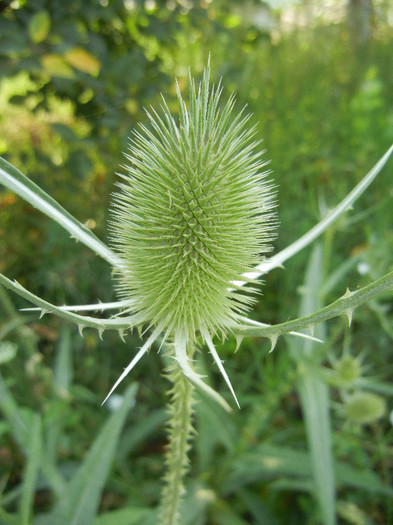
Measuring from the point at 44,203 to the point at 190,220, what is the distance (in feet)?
0.96

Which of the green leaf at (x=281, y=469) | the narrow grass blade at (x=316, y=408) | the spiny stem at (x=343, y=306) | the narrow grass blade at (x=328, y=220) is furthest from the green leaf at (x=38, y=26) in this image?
the green leaf at (x=281, y=469)

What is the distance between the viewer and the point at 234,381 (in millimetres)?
2178

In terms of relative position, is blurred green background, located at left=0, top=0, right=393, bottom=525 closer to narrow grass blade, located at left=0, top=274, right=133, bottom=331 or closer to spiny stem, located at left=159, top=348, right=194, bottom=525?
spiny stem, located at left=159, top=348, right=194, bottom=525

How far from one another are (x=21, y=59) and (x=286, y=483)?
1.79 metres

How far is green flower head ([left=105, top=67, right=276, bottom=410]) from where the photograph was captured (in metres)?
0.92

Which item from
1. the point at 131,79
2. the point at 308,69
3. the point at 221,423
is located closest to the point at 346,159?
the point at 308,69

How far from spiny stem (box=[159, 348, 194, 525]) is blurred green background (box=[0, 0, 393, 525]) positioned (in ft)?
1.21

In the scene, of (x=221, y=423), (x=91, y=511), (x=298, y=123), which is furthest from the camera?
(x=298, y=123)

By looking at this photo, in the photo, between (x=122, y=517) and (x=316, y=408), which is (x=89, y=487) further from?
(x=316, y=408)

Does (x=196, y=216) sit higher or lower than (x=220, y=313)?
higher

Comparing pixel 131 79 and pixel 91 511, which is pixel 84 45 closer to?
pixel 131 79

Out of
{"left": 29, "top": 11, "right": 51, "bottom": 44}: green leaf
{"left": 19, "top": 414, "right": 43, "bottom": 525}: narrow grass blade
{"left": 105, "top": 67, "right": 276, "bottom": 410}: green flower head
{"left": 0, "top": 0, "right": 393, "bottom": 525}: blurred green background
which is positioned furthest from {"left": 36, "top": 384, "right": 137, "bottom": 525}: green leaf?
{"left": 29, "top": 11, "right": 51, "bottom": 44}: green leaf

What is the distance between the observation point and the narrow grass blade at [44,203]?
84cm

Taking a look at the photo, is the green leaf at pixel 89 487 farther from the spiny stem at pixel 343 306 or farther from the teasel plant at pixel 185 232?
the spiny stem at pixel 343 306
